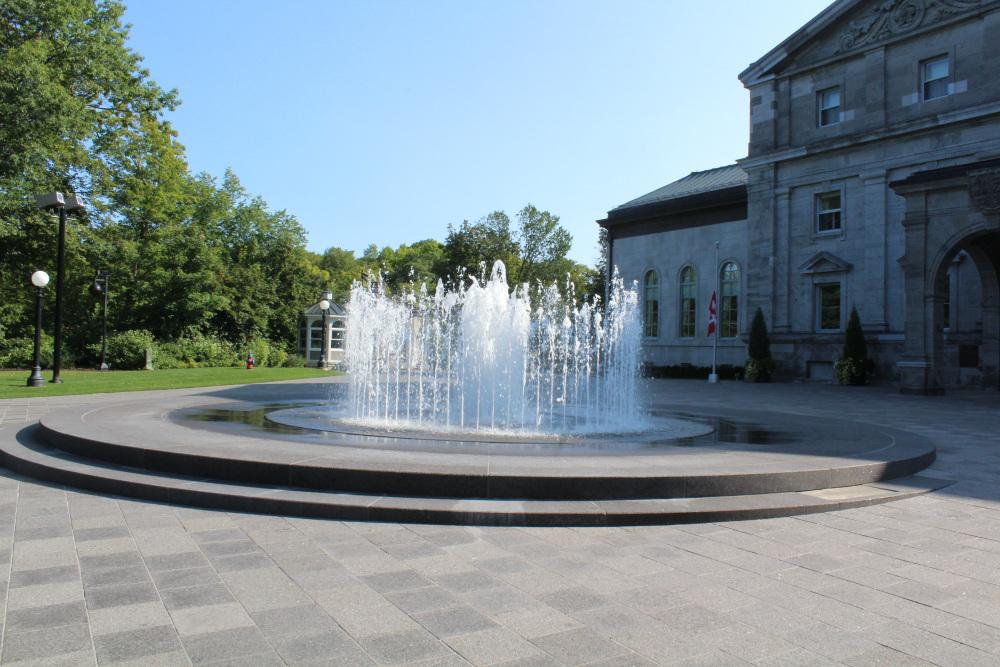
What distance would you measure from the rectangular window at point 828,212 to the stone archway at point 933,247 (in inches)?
242

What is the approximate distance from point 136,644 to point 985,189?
23.7m

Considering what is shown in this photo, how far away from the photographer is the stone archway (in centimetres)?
2052

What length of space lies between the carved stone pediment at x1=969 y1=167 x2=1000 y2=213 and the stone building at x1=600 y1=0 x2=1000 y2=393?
0.03 m

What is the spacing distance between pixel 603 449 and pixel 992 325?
2142 centimetres

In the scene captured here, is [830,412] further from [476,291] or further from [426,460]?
[426,460]

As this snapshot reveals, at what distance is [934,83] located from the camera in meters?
25.1

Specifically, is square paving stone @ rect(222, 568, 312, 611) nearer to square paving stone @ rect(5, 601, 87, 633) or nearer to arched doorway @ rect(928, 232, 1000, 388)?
square paving stone @ rect(5, 601, 87, 633)

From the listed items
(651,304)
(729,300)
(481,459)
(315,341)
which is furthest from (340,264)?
(481,459)

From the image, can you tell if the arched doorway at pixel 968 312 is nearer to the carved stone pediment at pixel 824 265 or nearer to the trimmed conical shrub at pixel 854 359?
the trimmed conical shrub at pixel 854 359

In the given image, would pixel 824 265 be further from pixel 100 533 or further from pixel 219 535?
pixel 100 533

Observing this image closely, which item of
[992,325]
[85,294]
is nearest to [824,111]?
[992,325]

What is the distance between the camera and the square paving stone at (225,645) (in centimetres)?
318

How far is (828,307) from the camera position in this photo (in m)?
28.3

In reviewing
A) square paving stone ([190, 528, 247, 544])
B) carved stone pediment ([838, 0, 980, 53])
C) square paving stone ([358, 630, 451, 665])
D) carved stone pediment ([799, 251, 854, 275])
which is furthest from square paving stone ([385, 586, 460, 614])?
carved stone pediment ([838, 0, 980, 53])
